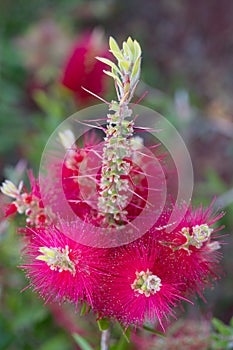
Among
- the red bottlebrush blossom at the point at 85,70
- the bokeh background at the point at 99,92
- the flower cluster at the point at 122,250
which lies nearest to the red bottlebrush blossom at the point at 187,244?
the flower cluster at the point at 122,250

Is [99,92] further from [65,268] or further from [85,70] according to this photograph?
[65,268]

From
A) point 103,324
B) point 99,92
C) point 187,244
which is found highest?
point 99,92

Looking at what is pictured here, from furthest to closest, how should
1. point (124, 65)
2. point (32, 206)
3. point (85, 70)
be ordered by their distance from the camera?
point (85, 70)
point (32, 206)
point (124, 65)

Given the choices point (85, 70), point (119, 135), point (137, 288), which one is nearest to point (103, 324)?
point (137, 288)

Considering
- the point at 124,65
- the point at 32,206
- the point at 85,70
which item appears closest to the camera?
the point at 124,65

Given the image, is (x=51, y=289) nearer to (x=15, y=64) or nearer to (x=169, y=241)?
(x=169, y=241)

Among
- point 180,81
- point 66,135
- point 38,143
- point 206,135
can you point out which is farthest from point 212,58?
point 66,135

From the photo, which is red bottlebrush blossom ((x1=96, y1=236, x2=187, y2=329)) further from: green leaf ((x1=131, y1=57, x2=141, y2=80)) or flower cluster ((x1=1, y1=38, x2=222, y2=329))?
green leaf ((x1=131, y1=57, x2=141, y2=80))
